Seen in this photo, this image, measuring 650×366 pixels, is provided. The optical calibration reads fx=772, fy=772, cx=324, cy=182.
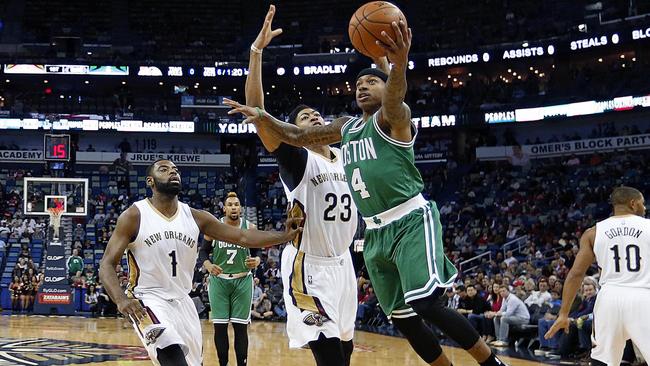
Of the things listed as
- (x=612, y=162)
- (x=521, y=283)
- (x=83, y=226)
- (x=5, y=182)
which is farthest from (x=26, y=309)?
(x=612, y=162)

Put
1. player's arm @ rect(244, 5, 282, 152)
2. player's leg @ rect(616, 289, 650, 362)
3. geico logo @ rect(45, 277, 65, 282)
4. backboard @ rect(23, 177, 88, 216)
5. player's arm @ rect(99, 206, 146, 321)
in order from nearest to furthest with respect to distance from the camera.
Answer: player's arm @ rect(99, 206, 146, 321) < player's arm @ rect(244, 5, 282, 152) < player's leg @ rect(616, 289, 650, 362) < geico logo @ rect(45, 277, 65, 282) < backboard @ rect(23, 177, 88, 216)

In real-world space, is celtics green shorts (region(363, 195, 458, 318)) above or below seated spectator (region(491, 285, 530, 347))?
above

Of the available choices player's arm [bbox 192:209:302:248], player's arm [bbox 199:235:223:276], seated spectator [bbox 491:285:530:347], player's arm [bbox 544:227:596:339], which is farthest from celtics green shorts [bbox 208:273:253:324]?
seated spectator [bbox 491:285:530:347]

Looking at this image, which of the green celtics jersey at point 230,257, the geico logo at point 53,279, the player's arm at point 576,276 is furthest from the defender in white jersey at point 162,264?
the geico logo at point 53,279

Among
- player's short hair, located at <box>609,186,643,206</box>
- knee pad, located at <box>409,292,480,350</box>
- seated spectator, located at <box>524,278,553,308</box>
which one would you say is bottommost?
seated spectator, located at <box>524,278,553,308</box>

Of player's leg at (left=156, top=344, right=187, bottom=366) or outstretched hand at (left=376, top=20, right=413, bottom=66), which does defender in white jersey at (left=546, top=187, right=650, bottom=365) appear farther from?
player's leg at (left=156, top=344, right=187, bottom=366)

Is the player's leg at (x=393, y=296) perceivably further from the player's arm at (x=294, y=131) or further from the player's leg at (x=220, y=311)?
the player's leg at (x=220, y=311)

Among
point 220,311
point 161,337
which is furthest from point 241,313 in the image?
point 161,337

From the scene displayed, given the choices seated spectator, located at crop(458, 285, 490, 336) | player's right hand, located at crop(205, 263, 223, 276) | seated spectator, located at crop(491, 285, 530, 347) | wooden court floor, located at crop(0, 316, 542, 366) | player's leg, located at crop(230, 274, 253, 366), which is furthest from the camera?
seated spectator, located at crop(458, 285, 490, 336)

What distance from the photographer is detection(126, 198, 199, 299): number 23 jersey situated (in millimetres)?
5219

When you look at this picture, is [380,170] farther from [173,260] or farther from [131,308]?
[131,308]

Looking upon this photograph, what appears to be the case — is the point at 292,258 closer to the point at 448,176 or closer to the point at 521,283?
the point at 521,283

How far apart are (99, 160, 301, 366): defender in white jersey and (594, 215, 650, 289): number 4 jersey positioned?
2.51 m

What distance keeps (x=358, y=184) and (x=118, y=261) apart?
1.67m
